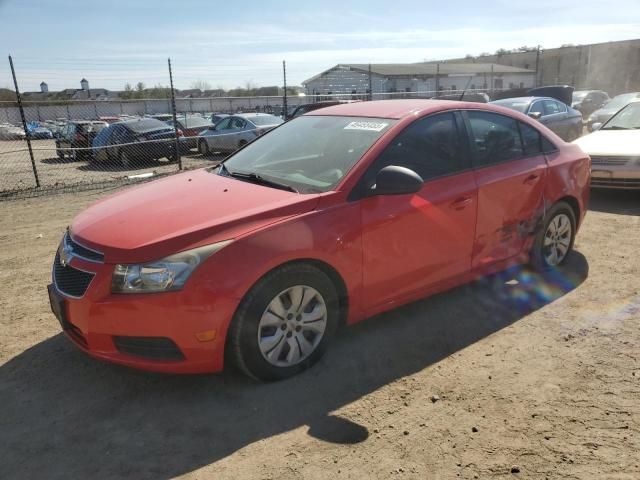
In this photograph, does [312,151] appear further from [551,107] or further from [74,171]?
[74,171]

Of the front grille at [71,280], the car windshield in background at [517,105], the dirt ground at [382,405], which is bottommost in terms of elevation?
the dirt ground at [382,405]

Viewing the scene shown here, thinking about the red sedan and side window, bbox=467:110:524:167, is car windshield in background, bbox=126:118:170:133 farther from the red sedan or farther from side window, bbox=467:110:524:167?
side window, bbox=467:110:524:167

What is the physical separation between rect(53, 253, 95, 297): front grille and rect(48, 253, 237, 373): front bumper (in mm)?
42

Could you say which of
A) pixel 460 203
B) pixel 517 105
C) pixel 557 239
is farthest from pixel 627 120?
pixel 460 203

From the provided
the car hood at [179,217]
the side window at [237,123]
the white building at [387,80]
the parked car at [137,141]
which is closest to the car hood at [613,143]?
the car hood at [179,217]

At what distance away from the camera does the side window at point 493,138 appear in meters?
4.10

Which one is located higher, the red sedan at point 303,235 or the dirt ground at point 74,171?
the red sedan at point 303,235

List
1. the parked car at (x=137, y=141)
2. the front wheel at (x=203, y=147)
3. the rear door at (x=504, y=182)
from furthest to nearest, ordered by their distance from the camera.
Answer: the front wheel at (x=203, y=147)
the parked car at (x=137, y=141)
the rear door at (x=504, y=182)

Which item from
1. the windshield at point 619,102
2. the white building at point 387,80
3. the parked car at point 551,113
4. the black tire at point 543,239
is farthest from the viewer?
the white building at point 387,80

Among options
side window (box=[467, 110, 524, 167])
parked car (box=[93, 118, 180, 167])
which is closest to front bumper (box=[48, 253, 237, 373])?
side window (box=[467, 110, 524, 167])

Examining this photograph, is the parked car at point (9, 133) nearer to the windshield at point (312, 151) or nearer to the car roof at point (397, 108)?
the windshield at point (312, 151)

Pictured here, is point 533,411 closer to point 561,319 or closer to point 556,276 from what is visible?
point 561,319

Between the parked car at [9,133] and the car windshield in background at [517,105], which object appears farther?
the parked car at [9,133]

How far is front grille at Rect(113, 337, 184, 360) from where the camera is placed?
2846 mm
